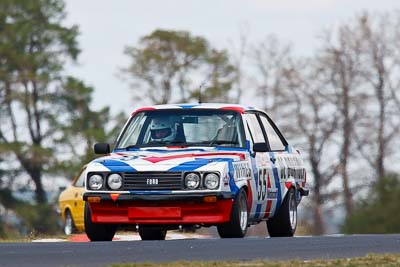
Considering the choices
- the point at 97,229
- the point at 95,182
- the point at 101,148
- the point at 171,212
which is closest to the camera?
the point at 171,212

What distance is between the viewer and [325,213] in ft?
228

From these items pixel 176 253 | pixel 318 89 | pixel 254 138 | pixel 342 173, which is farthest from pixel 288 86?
pixel 176 253

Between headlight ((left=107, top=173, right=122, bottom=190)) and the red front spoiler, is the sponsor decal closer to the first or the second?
the red front spoiler

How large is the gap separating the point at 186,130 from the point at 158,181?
5.04ft

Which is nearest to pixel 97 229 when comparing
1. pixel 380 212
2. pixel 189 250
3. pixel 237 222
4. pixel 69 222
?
pixel 237 222

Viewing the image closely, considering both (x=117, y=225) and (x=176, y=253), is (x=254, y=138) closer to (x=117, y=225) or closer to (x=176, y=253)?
(x=117, y=225)

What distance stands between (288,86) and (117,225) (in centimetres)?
5852

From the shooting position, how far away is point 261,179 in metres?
19.4

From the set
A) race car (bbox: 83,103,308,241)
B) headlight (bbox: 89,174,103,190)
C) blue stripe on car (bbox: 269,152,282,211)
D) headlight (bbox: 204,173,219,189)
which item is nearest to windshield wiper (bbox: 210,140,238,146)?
race car (bbox: 83,103,308,241)

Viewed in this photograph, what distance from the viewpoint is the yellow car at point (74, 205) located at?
108ft

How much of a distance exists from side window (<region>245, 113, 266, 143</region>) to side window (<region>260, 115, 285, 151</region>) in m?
0.26

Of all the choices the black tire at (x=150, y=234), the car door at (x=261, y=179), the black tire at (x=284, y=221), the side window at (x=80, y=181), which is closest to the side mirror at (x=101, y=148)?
the black tire at (x=150, y=234)

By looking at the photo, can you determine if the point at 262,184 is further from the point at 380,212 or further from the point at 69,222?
the point at 380,212

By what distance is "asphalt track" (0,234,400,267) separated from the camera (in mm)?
14297
